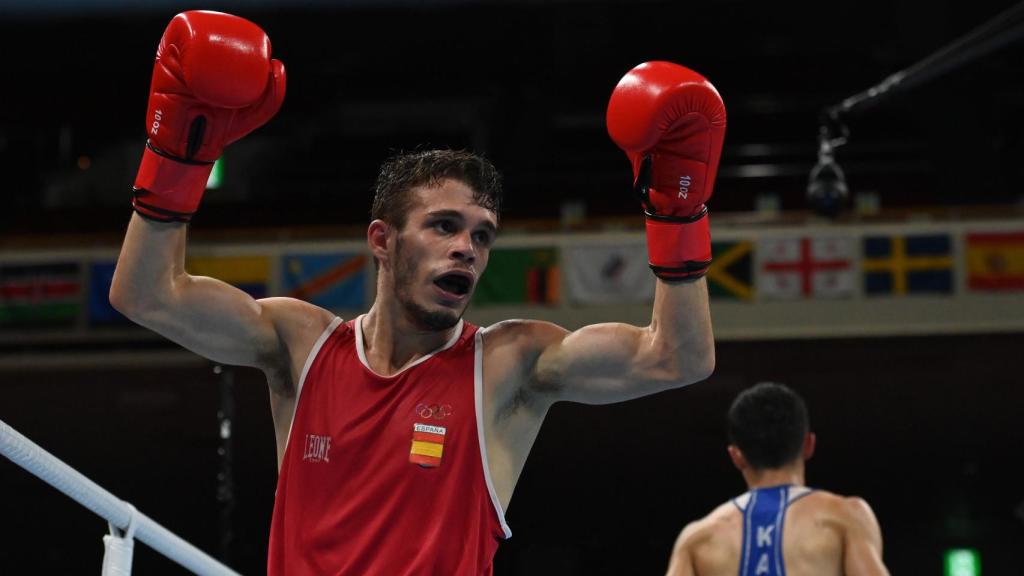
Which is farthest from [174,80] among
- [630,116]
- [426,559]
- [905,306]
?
[905,306]

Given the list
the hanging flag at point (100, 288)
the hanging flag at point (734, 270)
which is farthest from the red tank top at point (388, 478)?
the hanging flag at point (100, 288)

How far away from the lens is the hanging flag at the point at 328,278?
27.5 feet

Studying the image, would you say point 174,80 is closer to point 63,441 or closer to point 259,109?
point 259,109

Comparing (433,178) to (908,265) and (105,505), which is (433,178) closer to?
(105,505)

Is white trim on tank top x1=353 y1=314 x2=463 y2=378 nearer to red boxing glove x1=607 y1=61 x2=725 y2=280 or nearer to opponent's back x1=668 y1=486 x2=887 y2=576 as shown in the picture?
red boxing glove x1=607 y1=61 x2=725 y2=280

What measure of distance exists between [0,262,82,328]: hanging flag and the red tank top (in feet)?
23.9

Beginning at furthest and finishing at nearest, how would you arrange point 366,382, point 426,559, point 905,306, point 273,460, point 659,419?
point 273,460
point 659,419
point 905,306
point 366,382
point 426,559

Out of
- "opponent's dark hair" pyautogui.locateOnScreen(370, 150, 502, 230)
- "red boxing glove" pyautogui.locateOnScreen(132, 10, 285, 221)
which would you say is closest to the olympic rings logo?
"opponent's dark hair" pyautogui.locateOnScreen(370, 150, 502, 230)

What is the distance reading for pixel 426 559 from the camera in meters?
1.84

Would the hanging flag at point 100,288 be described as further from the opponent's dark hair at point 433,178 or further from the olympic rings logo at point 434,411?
the olympic rings logo at point 434,411

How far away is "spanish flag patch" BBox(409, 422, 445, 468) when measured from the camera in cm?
189

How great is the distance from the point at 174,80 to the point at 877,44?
32.4ft

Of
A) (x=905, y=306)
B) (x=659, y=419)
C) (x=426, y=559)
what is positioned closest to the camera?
(x=426, y=559)

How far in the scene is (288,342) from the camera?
209cm
